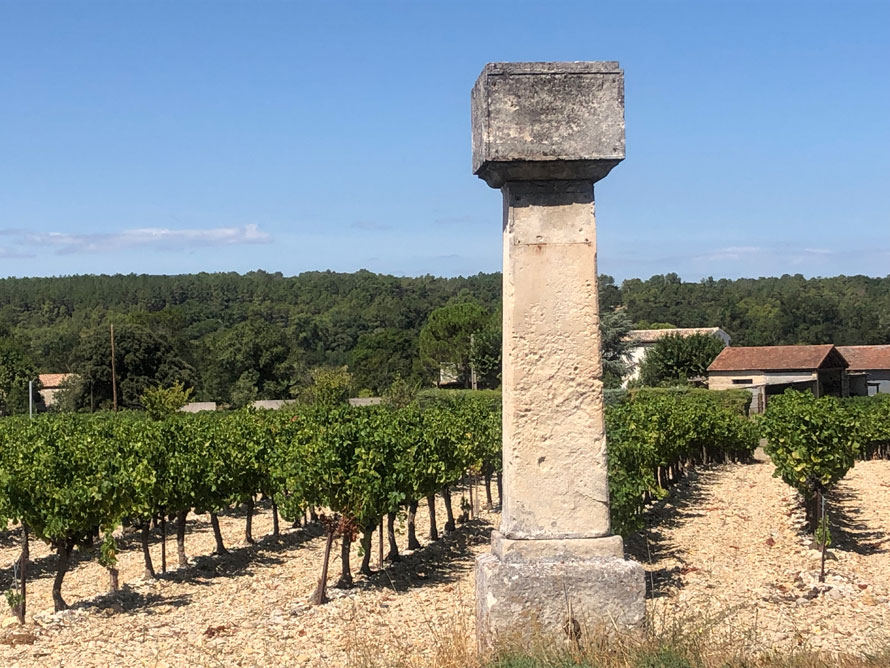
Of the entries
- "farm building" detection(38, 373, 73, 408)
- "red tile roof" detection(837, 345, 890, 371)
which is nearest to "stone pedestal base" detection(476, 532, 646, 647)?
"red tile roof" detection(837, 345, 890, 371)

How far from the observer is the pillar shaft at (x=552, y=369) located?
16.6ft

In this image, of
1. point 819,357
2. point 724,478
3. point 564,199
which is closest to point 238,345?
point 819,357

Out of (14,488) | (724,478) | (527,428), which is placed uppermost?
(527,428)

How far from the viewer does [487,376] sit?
57625mm

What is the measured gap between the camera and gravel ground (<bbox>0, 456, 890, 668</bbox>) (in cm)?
701

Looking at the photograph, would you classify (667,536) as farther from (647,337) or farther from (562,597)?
(647,337)

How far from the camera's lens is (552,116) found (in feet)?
16.6

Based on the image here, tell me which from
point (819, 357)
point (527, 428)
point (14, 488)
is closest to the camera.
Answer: point (527, 428)

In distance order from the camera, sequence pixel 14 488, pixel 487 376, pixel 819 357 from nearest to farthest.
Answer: pixel 14 488, pixel 819 357, pixel 487 376

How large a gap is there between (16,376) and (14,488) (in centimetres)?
5154

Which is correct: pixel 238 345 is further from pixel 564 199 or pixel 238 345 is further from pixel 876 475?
pixel 564 199

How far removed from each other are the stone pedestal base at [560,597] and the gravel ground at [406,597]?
25 centimetres

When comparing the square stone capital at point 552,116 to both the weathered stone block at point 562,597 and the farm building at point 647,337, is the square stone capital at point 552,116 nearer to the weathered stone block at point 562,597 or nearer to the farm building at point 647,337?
the weathered stone block at point 562,597

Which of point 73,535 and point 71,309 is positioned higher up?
point 71,309
